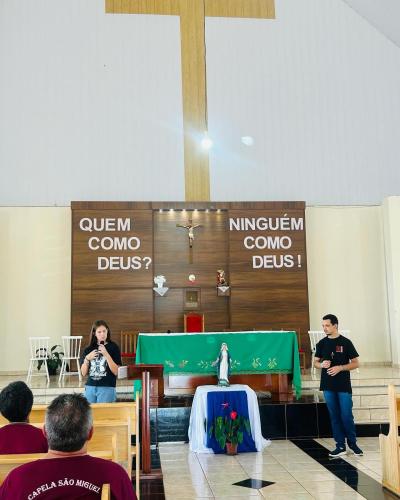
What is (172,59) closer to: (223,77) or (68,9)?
(223,77)

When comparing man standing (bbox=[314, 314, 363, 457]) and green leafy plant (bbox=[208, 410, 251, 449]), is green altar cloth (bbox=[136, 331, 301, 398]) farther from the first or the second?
man standing (bbox=[314, 314, 363, 457])

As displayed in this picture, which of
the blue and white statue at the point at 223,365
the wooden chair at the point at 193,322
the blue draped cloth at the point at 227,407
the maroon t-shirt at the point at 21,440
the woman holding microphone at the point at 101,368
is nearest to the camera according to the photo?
the maroon t-shirt at the point at 21,440

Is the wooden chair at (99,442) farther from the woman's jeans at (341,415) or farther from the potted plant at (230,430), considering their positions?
the woman's jeans at (341,415)

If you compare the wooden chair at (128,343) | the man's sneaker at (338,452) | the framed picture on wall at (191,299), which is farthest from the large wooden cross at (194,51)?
the man's sneaker at (338,452)

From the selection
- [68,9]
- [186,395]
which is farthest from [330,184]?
[68,9]

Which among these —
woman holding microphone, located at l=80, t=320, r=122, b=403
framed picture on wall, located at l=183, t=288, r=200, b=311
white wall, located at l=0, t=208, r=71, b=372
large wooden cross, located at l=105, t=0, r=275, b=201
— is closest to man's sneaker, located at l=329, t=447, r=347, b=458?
woman holding microphone, located at l=80, t=320, r=122, b=403

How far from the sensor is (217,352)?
7.13 metres

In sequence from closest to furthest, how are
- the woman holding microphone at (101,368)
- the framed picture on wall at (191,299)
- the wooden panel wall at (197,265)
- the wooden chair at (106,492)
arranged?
1. the wooden chair at (106,492)
2. the woman holding microphone at (101,368)
3. the wooden panel wall at (197,265)
4. the framed picture on wall at (191,299)

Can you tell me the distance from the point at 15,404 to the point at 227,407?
3486 mm

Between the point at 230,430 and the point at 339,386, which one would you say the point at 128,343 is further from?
the point at 339,386

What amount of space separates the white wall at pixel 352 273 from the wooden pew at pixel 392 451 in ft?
19.9

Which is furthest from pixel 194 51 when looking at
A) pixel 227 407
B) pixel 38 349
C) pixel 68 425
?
pixel 68 425

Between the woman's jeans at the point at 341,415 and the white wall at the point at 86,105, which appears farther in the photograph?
the white wall at the point at 86,105

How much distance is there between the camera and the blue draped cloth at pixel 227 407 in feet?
19.1
